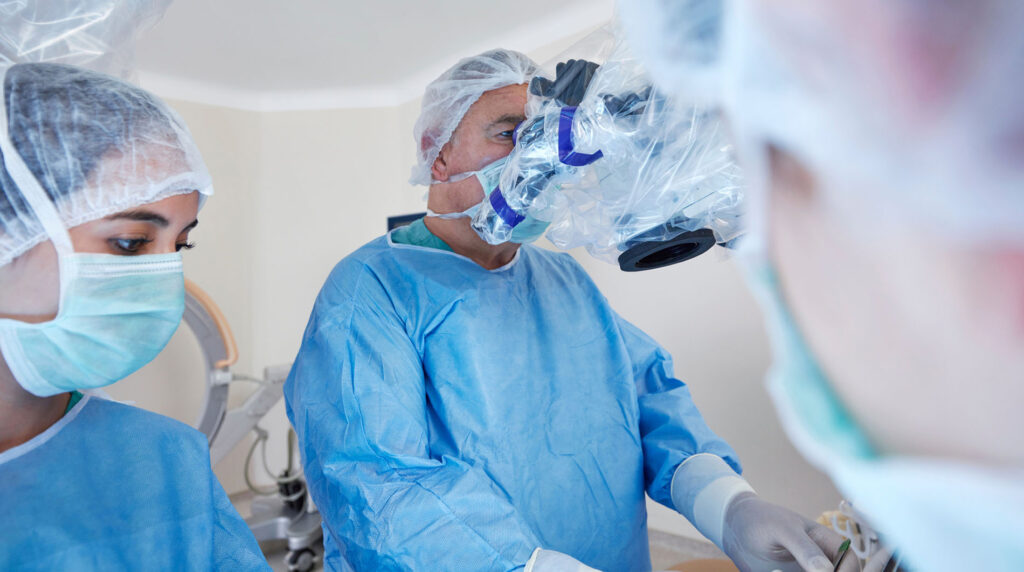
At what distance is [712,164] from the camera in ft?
2.39

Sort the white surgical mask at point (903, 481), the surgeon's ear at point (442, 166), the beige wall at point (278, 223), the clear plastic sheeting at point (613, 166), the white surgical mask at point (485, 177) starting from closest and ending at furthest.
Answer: the white surgical mask at point (903, 481)
the clear plastic sheeting at point (613, 166)
the white surgical mask at point (485, 177)
the surgeon's ear at point (442, 166)
the beige wall at point (278, 223)

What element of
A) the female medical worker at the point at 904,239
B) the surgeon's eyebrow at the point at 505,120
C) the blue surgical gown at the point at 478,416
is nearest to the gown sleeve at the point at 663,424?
the blue surgical gown at the point at 478,416

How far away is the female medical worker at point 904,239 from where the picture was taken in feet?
0.70

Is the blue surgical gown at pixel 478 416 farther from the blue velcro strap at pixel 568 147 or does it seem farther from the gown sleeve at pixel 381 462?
the blue velcro strap at pixel 568 147

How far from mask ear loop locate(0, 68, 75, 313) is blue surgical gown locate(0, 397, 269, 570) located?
0.71ft

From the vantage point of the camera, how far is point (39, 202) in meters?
0.76

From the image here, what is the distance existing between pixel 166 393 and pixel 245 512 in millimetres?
723

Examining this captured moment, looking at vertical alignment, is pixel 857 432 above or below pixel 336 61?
below

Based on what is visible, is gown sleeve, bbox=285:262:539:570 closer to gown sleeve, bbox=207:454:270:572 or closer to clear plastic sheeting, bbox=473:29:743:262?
gown sleeve, bbox=207:454:270:572

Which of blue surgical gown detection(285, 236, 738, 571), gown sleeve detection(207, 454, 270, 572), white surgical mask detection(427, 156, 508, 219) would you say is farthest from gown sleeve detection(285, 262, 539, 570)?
white surgical mask detection(427, 156, 508, 219)

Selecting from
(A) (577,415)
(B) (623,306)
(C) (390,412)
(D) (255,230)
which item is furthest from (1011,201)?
(D) (255,230)

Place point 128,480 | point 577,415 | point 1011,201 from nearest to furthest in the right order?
point 1011,201 < point 128,480 < point 577,415

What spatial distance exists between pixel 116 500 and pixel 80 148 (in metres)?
0.49

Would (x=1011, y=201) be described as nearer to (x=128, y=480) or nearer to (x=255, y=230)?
(x=128, y=480)
